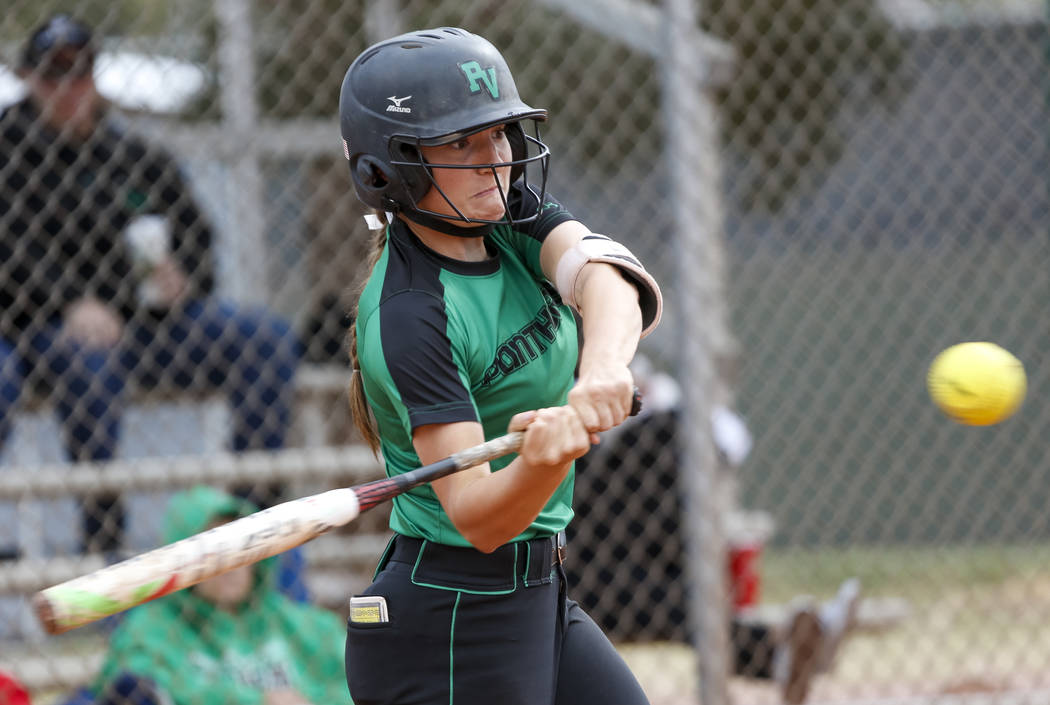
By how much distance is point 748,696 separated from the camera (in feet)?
17.0

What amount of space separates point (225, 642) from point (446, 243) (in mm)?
2190

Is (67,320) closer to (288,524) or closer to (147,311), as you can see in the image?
(147,311)

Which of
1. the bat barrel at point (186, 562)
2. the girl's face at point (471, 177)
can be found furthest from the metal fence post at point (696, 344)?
the bat barrel at point (186, 562)

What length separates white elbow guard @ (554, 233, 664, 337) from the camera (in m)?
2.20

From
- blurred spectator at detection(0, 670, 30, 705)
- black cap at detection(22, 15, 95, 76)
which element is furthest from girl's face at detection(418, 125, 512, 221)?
black cap at detection(22, 15, 95, 76)

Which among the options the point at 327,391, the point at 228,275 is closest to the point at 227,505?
the point at 327,391

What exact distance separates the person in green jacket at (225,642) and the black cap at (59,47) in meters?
1.44

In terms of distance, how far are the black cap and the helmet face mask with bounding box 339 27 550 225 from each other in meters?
2.11

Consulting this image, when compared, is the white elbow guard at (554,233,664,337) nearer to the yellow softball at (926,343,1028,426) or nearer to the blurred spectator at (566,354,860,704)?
the yellow softball at (926,343,1028,426)

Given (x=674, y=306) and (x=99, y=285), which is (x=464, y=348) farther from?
(x=99, y=285)

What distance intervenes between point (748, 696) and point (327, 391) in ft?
7.13

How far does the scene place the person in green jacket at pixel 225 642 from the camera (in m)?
3.82

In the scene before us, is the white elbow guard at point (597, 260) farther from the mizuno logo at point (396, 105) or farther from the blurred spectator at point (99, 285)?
the blurred spectator at point (99, 285)

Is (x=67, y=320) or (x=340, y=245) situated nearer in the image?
(x=67, y=320)
